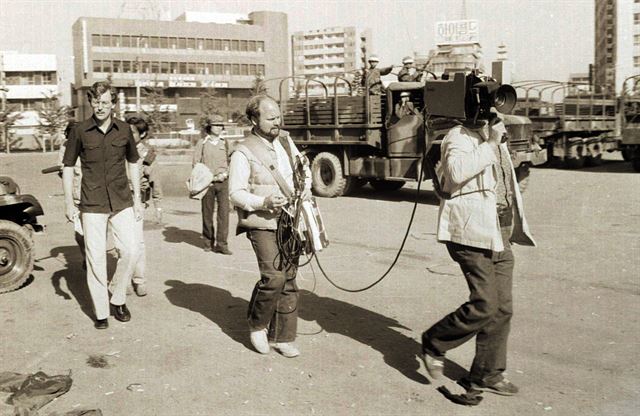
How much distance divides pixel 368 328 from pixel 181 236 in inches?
229

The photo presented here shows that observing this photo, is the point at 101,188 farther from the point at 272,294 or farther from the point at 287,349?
the point at 287,349

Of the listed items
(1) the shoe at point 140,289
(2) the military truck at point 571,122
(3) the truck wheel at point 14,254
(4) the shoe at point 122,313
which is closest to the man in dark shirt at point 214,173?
(1) the shoe at point 140,289

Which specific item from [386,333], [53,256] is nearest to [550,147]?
[53,256]

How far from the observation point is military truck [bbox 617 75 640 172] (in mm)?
21328

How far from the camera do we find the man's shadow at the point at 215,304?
20.3ft

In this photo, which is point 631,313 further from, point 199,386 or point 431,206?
point 431,206

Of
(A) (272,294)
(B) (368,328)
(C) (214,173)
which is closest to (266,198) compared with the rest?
(A) (272,294)

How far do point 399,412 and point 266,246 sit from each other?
1.53m

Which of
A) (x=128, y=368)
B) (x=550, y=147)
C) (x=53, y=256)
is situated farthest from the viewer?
(x=550, y=147)

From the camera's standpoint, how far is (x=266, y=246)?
5.28 metres

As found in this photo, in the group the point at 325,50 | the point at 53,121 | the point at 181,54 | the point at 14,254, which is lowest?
the point at 14,254

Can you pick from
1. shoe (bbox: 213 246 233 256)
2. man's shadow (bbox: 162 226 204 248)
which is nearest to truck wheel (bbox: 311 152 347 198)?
man's shadow (bbox: 162 226 204 248)

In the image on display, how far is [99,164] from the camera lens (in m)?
6.18

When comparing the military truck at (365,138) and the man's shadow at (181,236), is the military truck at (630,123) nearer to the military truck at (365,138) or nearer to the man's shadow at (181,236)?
the military truck at (365,138)
